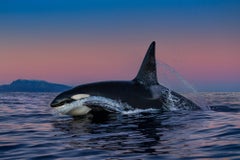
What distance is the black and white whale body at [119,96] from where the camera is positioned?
1778 centimetres

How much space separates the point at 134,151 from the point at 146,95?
938cm

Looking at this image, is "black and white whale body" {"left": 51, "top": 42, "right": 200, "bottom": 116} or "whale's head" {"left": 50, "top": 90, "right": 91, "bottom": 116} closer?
"black and white whale body" {"left": 51, "top": 42, "right": 200, "bottom": 116}

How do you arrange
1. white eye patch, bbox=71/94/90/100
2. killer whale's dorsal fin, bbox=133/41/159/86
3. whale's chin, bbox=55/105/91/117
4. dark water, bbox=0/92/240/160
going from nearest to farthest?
1. dark water, bbox=0/92/240/160
2. white eye patch, bbox=71/94/90/100
3. whale's chin, bbox=55/105/91/117
4. killer whale's dorsal fin, bbox=133/41/159/86

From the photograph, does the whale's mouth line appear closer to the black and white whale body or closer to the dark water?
the black and white whale body

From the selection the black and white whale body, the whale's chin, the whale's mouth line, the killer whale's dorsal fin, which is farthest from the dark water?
the killer whale's dorsal fin

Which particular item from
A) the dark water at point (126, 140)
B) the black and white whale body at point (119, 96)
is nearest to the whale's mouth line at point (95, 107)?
the black and white whale body at point (119, 96)

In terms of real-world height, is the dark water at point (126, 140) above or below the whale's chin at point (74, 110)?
below

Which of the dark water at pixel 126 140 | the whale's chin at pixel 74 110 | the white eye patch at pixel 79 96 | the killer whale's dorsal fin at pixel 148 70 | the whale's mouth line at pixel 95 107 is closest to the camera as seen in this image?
the dark water at pixel 126 140

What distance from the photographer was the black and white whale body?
1778 centimetres

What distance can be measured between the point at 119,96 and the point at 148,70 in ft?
6.93

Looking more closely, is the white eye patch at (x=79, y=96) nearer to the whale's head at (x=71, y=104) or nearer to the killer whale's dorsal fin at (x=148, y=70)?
the whale's head at (x=71, y=104)

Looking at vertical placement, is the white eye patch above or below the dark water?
above

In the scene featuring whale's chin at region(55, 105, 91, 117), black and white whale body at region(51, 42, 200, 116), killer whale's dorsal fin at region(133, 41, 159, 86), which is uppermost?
killer whale's dorsal fin at region(133, 41, 159, 86)

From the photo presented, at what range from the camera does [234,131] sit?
39.3 feet
